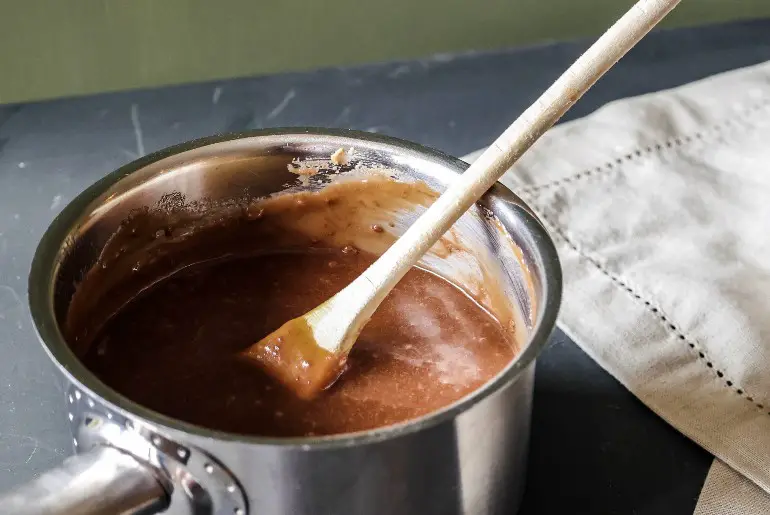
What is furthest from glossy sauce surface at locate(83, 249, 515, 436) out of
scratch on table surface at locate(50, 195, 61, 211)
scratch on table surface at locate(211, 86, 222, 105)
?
scratch on table surface at locate(211, 86, 222, 105)

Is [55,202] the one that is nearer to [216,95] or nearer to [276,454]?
[216,95]

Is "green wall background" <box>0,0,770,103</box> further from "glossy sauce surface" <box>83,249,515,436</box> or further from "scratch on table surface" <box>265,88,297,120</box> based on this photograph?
"glossy sauce surface" <box>83,249,515,436</box>

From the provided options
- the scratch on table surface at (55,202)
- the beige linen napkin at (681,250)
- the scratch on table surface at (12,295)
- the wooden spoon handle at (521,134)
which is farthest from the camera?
the scratch on table surface at (55,202)

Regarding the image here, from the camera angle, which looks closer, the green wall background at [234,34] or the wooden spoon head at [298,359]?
the wooden spoon head at [298,359]

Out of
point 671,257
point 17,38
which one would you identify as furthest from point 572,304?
point 17,38

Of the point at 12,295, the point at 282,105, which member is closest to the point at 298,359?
the point at 12,295

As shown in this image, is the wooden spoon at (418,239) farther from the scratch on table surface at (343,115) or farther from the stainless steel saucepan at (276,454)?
the scratch on table surface at (343,115)

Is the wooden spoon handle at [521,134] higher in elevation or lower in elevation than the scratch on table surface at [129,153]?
higher

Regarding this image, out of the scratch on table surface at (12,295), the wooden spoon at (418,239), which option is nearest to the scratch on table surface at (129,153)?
the scratch on table surface at (12,295)

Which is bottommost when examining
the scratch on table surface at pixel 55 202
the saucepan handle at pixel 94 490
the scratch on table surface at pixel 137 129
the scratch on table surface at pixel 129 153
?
the scratch on table surface at pixel 55 202
